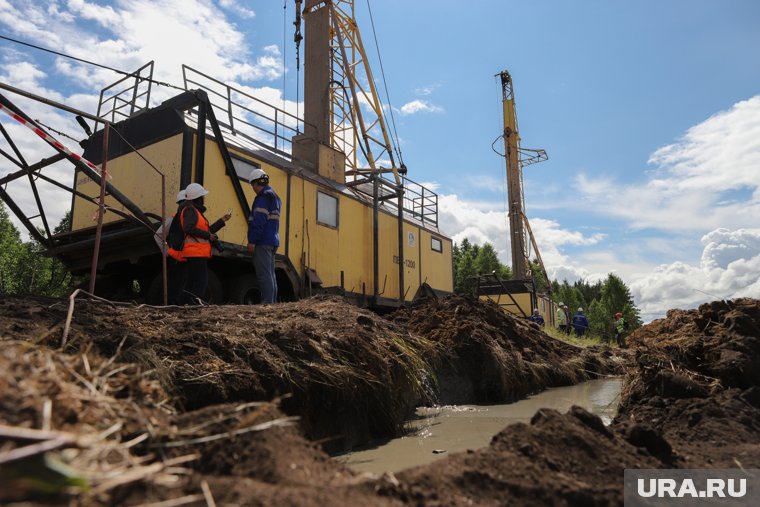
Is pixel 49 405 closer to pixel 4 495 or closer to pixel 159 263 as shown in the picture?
pixel 4 495

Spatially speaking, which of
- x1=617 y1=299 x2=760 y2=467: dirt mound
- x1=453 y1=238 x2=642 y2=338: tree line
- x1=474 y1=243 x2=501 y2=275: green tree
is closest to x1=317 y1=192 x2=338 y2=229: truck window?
x1=617 y1=299 x2=760 y2=467: dirt mound

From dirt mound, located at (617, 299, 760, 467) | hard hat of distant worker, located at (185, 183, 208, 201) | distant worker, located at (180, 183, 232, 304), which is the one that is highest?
hard hat of distant worker, located at (185, 183, 208, 201)

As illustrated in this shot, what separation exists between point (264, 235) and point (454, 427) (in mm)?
3409

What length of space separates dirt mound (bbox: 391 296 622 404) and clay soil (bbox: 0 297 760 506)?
0.04m

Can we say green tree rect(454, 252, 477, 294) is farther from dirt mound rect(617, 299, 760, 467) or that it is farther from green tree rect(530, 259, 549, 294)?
dirt mound rect(617, 299, 760, 467)

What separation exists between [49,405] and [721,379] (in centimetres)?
477

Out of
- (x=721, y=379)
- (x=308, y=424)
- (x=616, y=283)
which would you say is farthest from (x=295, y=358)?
(x=616, y=283)

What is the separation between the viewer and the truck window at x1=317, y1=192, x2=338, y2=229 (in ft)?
32.1

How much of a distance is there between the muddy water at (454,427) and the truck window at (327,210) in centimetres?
478

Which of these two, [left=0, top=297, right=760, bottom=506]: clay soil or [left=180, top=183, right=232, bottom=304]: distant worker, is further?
[left=180, top=183, right=232, bottom=304]: distant worker

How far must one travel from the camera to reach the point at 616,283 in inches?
2046

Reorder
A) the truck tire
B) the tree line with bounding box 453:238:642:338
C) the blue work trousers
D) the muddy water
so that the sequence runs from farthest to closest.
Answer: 1. the tree line with bounding box 453:238:642:338
2. the truck tire
3. the blue work trousers
4. the muddy water

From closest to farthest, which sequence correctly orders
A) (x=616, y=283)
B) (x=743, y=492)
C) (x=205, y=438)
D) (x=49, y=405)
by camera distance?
(x=49, y=405) < (x=205, y=438) < (x=743, y=492) < (x=616, y=283)

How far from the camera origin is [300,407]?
154 inches
